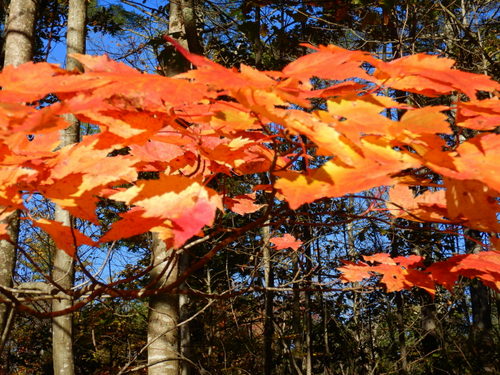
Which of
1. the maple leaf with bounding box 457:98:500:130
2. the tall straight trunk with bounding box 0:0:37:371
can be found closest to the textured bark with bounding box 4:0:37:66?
the tall straight trunk with bounding box 0:0:37:371

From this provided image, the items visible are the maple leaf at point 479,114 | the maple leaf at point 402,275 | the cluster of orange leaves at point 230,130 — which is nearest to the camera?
the cluster of orange leaves at point 230,130

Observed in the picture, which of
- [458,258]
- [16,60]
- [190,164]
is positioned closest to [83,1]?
[16,60]

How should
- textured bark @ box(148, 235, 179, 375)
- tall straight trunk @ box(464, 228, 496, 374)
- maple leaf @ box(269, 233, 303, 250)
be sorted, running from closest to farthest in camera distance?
textured bark @ box(148, 235, 179, 375) → maple leaf @ box(269, 233, 303, 250) → tall straight trunk @ box(464, 228, 496, 374)

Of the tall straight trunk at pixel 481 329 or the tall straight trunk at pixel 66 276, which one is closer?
the tall straight trunk at pixel 66 276

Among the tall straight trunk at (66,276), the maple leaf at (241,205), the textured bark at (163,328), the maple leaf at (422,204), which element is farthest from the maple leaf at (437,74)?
the tall straight trunk at (66,276)

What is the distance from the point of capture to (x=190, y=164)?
48.5 inches

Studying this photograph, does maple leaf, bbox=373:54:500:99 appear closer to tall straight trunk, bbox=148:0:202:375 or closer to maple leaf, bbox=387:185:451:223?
maple leaf, bbox=387:185:451:223

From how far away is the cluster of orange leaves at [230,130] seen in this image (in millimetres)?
771

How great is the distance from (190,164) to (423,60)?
685mm

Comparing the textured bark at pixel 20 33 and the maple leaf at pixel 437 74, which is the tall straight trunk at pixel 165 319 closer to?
the textured bark at pixel 20 33

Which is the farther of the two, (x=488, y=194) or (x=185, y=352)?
(x=185, y=352)

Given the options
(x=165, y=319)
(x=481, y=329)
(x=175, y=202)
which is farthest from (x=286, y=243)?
(x=481, y=329)

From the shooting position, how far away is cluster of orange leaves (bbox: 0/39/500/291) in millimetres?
771

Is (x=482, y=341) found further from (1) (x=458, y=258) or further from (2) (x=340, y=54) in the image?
(2) (x=340, y=54)
